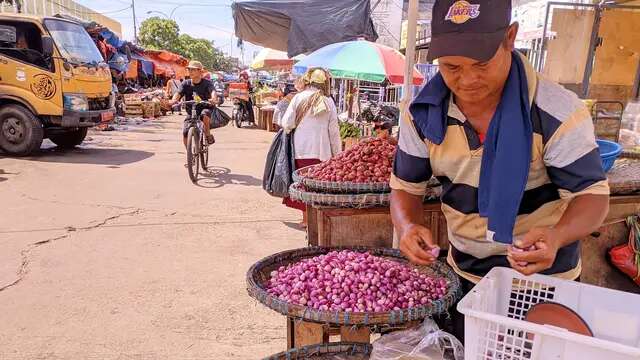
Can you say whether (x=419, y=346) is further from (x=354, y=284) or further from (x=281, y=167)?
(x=281, y=167)

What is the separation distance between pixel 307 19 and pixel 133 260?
3.39 m

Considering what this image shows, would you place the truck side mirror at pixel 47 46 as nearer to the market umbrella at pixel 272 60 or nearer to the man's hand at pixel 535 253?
the market umbrella at pixel 272 60

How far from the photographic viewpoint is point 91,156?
9.42 metres

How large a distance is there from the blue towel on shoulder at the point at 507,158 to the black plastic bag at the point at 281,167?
12.0ft

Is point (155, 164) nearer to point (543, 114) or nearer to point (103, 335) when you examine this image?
point (103, 335)

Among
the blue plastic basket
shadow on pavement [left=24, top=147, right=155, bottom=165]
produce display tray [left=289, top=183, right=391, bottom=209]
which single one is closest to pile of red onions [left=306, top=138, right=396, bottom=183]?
produce display tray [left=289, top=183, right=391, bottom=209]

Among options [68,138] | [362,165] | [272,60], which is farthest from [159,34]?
[362,165]

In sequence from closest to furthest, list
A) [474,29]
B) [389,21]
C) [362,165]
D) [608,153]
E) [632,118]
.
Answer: [474,29], [608,153], [362,165], [632,118], [389,21]

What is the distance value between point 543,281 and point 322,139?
379 cm

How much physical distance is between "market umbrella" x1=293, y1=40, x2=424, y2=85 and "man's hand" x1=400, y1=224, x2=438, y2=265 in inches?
180

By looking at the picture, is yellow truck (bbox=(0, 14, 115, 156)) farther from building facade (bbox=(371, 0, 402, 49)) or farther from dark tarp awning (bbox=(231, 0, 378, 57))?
building facade (bbox=(371, 0, 402, 49))

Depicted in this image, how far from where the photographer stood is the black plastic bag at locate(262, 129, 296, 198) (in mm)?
5027

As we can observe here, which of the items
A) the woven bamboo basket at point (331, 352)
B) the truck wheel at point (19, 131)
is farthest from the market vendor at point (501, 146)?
the truck wheel at point (19, 131)

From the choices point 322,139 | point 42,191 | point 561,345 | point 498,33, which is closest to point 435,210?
point 498,33
